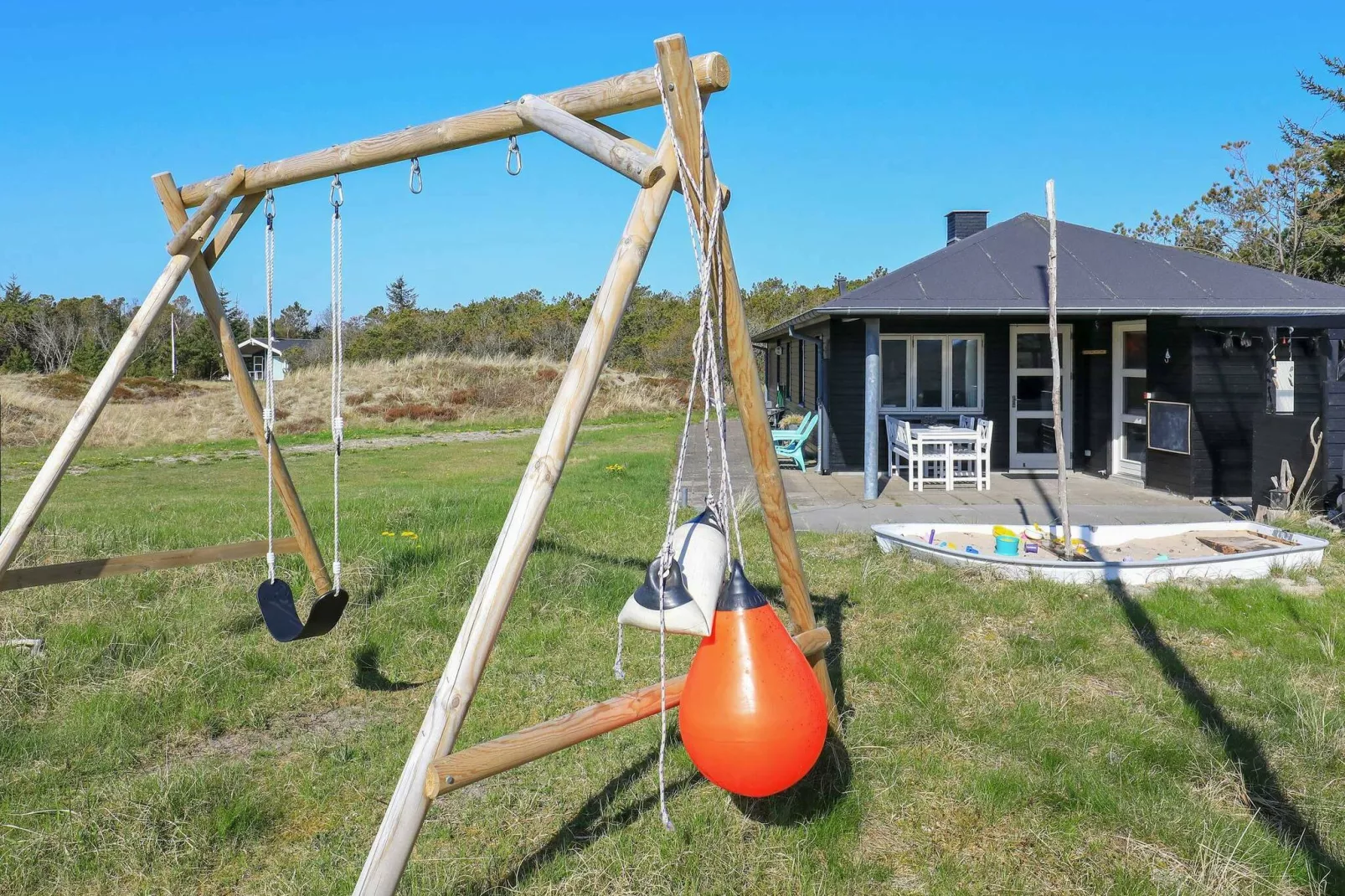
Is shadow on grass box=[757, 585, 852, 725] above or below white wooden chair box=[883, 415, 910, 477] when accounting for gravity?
below

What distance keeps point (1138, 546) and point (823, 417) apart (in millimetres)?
6332

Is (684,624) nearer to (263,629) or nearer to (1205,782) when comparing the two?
(1205,782)

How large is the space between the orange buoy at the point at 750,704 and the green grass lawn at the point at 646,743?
0.48 meters

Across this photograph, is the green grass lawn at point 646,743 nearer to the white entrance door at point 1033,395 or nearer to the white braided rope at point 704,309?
the white braided rope at point 704,309

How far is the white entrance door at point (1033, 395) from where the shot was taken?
1280 centimetres

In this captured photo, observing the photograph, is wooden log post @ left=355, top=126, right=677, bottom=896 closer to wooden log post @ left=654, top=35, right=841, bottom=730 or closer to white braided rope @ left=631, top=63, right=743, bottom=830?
white braided rope @ left=631, top=63, right=743, bottom=830

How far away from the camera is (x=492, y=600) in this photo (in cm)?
217

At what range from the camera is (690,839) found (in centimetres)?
302

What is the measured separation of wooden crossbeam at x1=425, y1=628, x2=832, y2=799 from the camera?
216 cm

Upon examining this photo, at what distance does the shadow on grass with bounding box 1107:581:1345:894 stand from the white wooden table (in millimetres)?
6559

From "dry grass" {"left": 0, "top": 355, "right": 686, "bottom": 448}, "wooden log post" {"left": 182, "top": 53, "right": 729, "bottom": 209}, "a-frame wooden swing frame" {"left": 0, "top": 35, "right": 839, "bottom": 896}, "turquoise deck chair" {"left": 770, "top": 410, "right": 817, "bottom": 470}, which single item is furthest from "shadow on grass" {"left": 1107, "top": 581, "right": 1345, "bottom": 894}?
"dry grass" {"left": 0, "top": 355, "right": 686, "bottom": 448}

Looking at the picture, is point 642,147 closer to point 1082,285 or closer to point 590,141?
point 590,141

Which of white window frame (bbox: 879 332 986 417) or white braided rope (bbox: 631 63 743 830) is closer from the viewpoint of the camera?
white braided rope (bbox: 631 63 743 830)

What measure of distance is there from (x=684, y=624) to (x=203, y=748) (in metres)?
2.42
